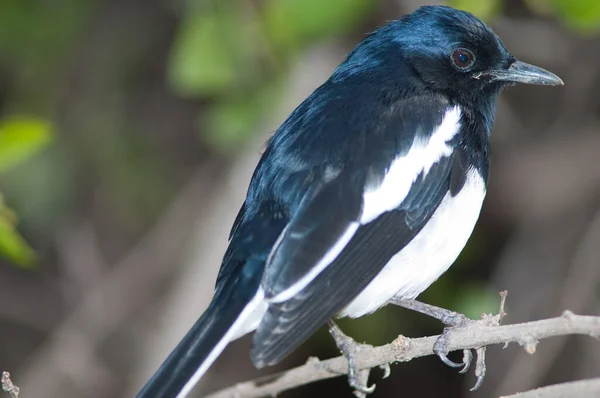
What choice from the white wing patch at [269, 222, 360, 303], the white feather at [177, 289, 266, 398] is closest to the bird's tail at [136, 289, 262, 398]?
the white feather at [177, 289, 266, 398]

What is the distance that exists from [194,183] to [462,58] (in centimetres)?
258

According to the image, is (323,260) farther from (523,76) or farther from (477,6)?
(477,6)

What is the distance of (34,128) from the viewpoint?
131 inches

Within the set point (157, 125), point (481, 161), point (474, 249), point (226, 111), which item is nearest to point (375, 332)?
point (474, 249)

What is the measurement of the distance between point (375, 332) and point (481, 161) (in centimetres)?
168

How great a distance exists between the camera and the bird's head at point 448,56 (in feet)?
11.4

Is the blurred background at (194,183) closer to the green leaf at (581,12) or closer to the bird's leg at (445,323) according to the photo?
the green leaf at (581,12)

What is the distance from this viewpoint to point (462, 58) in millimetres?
3492

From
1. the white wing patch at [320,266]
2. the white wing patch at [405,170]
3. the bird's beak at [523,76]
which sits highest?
the bird's beak at [523,76]

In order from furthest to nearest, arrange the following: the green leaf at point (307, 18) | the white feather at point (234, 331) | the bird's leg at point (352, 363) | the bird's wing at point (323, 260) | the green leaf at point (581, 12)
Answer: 1. the green leaf at point (307, 18)
2. the green leaf at point (581, 12)
3. the bird's leg at point (352, 363)
4. the bird's wing at point (323, 260)
5. the white feather at point (234, 331)

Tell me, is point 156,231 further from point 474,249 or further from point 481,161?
point 481,161

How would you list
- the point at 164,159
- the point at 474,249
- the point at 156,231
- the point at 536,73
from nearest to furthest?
1. the point at 536,73
2. the point at 474,249
3. the point at 156,231
4. the point at 164,159

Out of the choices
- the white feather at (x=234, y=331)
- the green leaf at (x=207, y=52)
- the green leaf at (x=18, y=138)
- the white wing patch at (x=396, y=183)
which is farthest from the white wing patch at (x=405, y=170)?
the green leaf at (x=207, y=52)

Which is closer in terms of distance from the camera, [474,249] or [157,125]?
[474,249]
